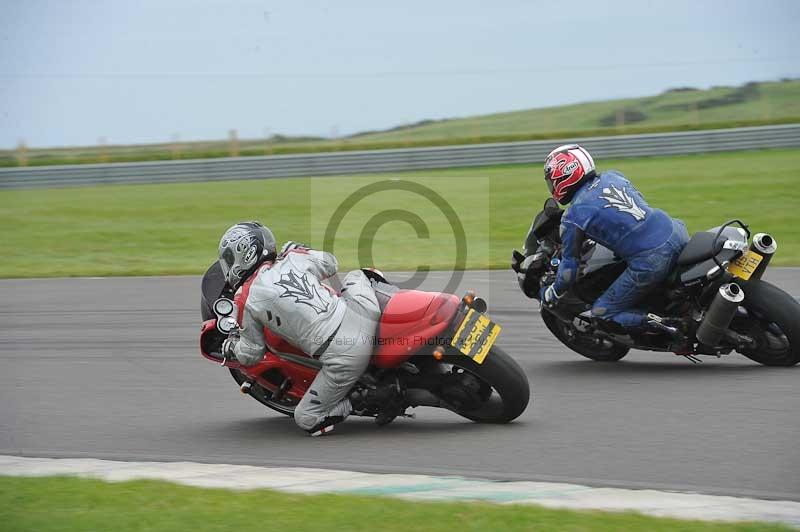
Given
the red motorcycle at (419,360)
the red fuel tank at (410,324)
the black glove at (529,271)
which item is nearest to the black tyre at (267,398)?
the red motorcycle at (419,360)

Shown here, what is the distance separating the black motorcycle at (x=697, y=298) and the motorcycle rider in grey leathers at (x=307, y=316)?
7.35 ft

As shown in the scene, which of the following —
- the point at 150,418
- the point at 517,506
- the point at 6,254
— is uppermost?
the point at 517,506

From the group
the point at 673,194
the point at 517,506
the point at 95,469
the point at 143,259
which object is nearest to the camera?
the point at 517,506

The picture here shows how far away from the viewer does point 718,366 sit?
7.78m

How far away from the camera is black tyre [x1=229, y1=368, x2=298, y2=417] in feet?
22.3

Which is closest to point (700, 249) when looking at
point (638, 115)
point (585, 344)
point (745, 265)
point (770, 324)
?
point (745, 265)

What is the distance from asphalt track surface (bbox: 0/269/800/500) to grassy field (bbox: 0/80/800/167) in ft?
71.2

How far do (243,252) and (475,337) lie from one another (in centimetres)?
154

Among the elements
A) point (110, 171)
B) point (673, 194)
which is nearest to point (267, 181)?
point (110, 171)

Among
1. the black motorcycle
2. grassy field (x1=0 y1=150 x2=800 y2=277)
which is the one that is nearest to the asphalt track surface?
the black motorcycle

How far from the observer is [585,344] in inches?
331

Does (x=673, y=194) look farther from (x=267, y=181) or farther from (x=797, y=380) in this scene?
(x=797, y=380)

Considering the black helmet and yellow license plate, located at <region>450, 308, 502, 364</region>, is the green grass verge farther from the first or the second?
the black helmet

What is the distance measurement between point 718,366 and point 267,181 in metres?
19.3
